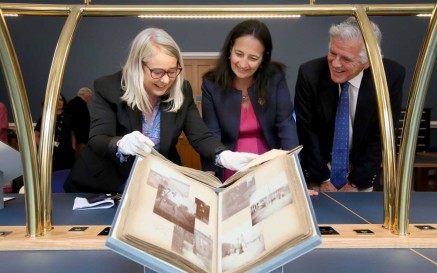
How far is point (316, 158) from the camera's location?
78.4 inches

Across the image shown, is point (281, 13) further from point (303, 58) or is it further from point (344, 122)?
point (303, 58)

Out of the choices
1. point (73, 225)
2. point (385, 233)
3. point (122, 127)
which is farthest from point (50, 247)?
point (122, 127)

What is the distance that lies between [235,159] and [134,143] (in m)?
0.33

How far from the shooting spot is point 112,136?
1.62 meters

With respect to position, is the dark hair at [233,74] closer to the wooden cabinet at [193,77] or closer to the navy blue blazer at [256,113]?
the navy blue blazer at [256,113]

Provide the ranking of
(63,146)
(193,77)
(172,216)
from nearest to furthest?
(172,216) → (63,146) → (193,77)

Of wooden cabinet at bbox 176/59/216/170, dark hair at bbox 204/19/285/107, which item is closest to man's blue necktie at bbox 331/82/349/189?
dark hair at bbox 204/19/285/107

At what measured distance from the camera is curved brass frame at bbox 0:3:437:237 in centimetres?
89

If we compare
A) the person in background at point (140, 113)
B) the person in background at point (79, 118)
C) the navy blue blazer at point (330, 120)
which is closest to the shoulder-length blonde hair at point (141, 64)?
the person in background at point (140, 113)

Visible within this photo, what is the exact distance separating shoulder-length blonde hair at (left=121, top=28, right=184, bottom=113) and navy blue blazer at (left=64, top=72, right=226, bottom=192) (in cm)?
4

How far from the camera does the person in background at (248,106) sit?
190cm

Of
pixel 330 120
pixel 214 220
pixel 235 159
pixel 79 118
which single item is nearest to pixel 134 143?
pixel 235 159

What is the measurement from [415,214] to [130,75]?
43.0 inches

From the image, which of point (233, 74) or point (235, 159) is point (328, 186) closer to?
point (233, 74)
